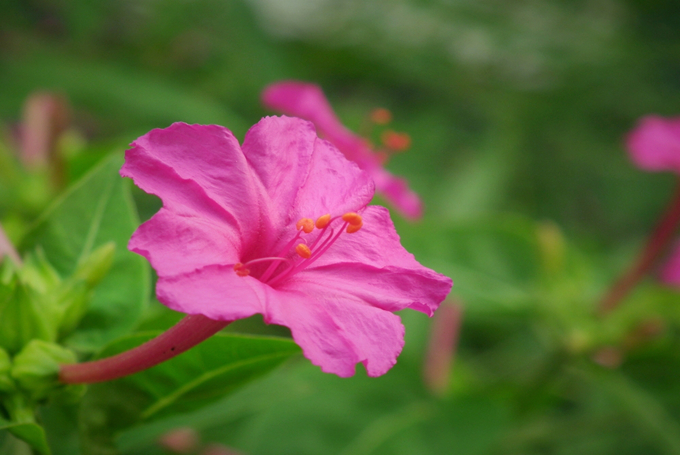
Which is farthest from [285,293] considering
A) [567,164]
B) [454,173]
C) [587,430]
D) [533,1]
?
[533,1]

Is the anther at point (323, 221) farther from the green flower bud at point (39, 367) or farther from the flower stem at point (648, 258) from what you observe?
the flower stem at point (648, 258)

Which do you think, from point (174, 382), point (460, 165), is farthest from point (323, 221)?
point (460, 165)

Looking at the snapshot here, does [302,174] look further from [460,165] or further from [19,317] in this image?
[460,165]

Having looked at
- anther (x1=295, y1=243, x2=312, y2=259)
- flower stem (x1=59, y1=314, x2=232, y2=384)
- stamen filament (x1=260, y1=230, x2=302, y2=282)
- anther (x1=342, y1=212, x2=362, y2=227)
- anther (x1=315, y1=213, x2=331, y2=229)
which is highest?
anther (x1=342, y1=212, x2=362, y2=227)

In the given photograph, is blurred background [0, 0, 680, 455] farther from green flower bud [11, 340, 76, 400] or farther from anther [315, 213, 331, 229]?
anther [315, 213, 331, 229]

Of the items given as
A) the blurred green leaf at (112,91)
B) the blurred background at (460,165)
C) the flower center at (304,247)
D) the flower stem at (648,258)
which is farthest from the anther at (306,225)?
the blurred green leaf at (112,91)

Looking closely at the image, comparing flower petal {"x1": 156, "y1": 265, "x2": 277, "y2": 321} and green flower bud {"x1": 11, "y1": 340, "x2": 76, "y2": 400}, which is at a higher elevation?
flower petal {"x1": 156, "y1": 265, "x2": 277, "y2": 321}

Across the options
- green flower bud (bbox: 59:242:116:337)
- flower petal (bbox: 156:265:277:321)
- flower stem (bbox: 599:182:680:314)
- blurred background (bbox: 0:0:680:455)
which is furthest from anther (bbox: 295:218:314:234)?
flower stem (bbox: 599:182:680:314)

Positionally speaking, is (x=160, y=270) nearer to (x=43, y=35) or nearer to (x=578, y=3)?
(x=43, y=35)
